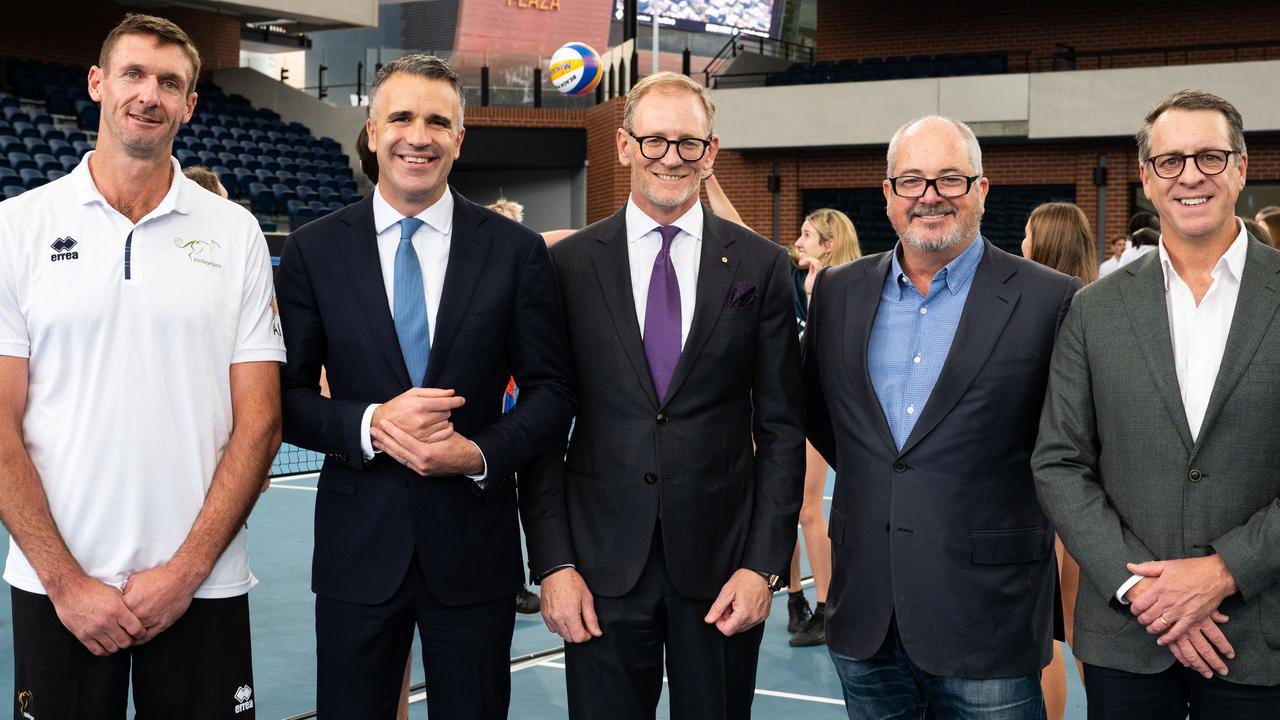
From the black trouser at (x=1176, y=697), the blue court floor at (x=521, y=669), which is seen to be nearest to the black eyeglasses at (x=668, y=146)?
the black trouser at (x=1176, y=697)

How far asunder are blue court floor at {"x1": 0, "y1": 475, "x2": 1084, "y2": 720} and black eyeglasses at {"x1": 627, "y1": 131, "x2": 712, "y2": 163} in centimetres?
279

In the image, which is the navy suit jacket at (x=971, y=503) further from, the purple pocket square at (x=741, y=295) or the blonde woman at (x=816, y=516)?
the blonde woman at (x=816, y=516)

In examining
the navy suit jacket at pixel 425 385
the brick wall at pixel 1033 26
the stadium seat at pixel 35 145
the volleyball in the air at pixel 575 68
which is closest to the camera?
the navy suit jacket at pixel 425 385

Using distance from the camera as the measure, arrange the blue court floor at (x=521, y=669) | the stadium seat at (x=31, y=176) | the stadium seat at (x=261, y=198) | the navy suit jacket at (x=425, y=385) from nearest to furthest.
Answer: the navy suit jacket at (x=425, y=385) → the blue court floor at (x=521, y=669) → the stadium seat at (x=31, y=176) → the stadium seat at (x=261, y=198)

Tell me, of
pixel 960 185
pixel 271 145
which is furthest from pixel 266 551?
pixel 271 145

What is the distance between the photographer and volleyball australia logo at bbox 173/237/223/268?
2936 millimetres

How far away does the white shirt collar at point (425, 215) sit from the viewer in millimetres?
3086

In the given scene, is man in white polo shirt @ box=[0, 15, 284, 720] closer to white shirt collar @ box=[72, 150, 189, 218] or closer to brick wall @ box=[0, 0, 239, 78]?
white shirt collar @ box=[72, 150, 189, 218]

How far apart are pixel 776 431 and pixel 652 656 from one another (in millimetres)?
638

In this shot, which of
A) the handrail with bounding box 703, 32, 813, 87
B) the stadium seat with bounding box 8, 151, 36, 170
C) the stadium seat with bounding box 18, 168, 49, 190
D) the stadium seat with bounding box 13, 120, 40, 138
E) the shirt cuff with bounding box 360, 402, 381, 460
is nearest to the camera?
the shirt cuff with bounding box 360, 402, 381, 460

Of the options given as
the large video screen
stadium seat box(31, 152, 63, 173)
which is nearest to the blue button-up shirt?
stadium seat box(31, 152, 63, 173)

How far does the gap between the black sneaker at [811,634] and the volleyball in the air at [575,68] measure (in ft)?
60.6

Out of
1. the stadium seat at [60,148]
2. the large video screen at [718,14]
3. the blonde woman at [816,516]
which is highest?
the large video screen at [718,14]

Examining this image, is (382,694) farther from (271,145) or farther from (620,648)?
(271,145)
